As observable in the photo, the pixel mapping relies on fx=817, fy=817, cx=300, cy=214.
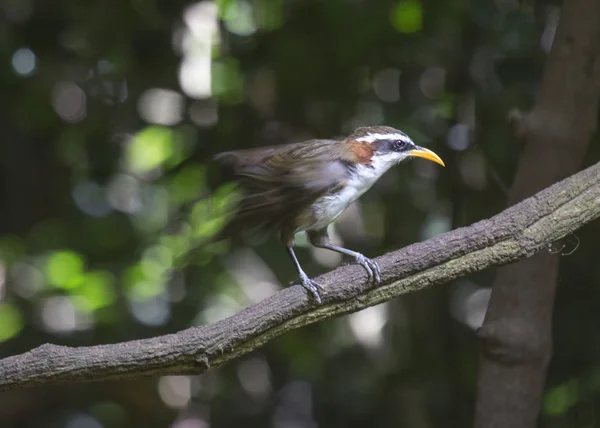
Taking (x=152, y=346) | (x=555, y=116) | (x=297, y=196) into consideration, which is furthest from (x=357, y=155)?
(x=152, y=346)

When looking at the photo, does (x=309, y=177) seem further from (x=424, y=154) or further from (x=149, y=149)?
(x=149, y=149)

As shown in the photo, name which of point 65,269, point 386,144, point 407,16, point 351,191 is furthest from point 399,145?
point 65,269

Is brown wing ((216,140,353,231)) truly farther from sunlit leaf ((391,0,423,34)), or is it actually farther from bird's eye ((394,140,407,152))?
sunlit leaf ((391,0,423,34))

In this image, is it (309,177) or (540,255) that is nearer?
(309,177)

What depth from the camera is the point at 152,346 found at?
1625mm

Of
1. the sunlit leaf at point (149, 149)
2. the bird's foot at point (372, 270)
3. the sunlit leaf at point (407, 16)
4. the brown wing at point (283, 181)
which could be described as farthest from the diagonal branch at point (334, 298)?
the sunlit leaf at point (149, 149)

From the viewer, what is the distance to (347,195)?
6.60 ft

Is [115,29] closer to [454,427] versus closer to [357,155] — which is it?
[357,155]

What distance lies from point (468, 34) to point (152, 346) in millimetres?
1649

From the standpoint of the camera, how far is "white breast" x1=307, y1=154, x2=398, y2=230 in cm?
197

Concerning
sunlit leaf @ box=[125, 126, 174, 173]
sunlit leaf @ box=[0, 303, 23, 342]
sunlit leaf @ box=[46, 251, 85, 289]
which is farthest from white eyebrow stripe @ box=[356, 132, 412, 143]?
sunlit leaf @ box=[0, 303, 23, 342]

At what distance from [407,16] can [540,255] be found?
95 cm

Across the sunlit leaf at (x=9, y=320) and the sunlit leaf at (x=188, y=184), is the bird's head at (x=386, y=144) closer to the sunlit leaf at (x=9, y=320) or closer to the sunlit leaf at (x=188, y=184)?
the sunlit leaf at (x=188, y=184)

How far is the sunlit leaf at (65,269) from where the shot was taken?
2.83 metres
